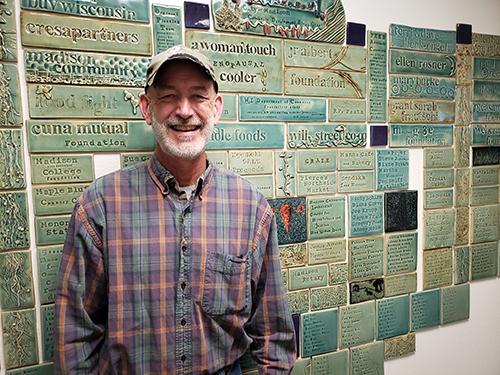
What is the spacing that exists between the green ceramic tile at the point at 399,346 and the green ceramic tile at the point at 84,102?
4.27ft

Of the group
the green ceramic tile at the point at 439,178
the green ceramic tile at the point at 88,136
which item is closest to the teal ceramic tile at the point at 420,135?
the green ceramic tile at the point at 439,178

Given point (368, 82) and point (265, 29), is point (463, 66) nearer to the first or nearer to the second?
point (368, 82)

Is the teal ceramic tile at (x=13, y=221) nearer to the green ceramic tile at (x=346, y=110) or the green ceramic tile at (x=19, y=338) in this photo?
the green ceramic tile at (x=19, y=338)

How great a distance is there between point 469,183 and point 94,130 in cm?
152

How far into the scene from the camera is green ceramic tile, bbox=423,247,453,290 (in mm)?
1547

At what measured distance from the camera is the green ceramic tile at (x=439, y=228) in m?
1.53

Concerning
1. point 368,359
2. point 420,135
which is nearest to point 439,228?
point 420,135

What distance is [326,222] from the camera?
1.35 metres

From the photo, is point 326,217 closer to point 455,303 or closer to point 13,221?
point 455,303

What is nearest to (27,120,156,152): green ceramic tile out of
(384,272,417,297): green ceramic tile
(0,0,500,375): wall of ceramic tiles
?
(0,0,500,375): wall of ceramic tiles

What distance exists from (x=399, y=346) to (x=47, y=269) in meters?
1.35

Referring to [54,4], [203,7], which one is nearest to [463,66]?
[203,7]

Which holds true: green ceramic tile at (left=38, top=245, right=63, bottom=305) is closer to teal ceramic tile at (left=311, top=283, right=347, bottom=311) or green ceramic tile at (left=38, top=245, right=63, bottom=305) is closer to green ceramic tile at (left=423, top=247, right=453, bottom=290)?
teal ceramic tile at (left=311, top=283, right=347, bottom=311)

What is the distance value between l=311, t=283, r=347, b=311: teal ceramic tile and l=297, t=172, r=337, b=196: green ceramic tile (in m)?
0.36
